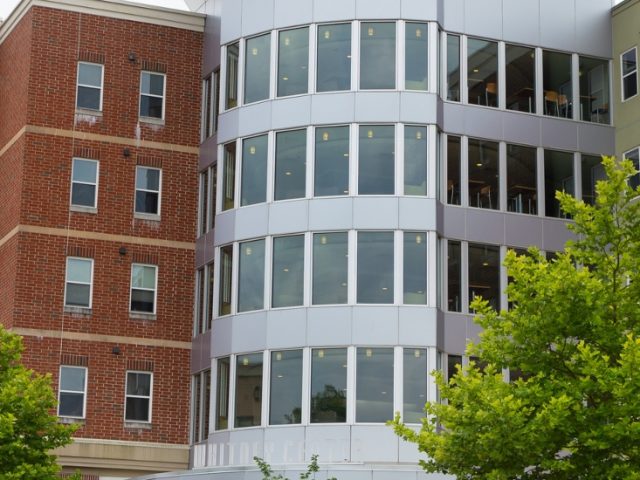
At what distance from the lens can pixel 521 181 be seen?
4156 cm

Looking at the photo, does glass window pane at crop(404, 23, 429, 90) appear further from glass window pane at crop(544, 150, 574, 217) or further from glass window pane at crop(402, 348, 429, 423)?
glass window pane at crop(402, 348, 429, 423)

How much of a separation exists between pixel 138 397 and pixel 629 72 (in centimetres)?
1824

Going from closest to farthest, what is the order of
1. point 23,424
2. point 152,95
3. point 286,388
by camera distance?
point 23,424 → point 286,388 → point 152,95

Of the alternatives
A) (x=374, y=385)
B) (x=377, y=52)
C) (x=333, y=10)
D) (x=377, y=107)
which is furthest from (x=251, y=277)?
(x=333, y=10)

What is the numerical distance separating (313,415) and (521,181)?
9.82 m

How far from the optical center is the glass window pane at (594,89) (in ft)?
141

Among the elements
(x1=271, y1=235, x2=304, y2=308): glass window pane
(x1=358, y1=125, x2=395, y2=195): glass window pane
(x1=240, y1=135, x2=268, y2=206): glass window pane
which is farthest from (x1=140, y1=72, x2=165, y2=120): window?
(x1=358, y1=125, x2=395, y2=195): glass window pane

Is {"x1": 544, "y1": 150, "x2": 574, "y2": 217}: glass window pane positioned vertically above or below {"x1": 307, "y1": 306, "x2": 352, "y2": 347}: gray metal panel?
above

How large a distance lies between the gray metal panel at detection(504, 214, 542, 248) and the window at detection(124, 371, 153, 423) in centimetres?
1188

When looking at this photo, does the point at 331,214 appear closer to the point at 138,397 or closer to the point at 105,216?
the point at 105,216

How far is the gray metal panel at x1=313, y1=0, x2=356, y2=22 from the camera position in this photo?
40188 millimetres

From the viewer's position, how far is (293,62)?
40.7m

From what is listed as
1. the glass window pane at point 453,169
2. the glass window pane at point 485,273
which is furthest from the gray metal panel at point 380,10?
the glass window pane at point 485,273

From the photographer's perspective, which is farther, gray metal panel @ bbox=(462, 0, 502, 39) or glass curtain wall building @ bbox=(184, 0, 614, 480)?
gray metal panel @ bbox=(462, 0, 502, 39)
